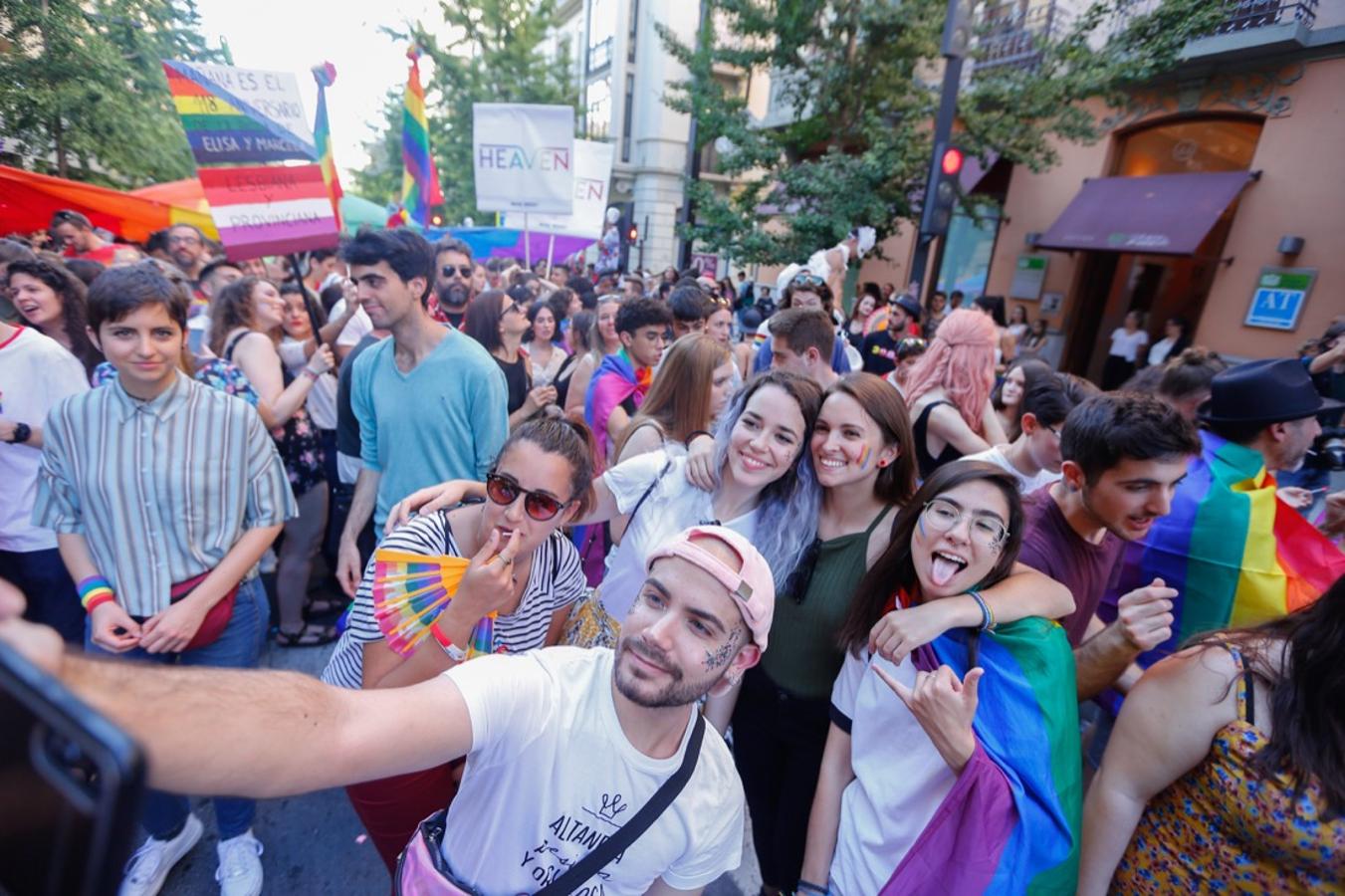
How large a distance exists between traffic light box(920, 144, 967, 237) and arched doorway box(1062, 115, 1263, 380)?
663 cm

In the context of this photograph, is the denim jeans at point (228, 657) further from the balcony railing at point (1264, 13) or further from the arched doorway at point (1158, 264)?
the arched doorway at point (1158, 264)

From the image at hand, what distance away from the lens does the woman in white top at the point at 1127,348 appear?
34.7 feet

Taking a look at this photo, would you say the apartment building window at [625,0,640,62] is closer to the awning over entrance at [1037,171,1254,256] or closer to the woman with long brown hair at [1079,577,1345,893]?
the awning over entrance at [1037,171,1254,256]

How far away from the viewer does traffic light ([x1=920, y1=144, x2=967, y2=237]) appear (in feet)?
23.3

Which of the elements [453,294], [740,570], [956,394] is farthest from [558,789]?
[453,294]

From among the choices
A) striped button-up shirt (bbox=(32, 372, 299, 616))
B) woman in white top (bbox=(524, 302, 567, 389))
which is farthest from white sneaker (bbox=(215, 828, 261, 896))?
woman in white top (bbox=(524, 302, 567, 389))

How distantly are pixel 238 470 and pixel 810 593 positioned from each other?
2051 millimetres

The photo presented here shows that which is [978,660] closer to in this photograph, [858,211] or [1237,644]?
[1237,644]

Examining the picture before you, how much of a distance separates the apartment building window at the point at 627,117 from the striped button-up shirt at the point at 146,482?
101 feet

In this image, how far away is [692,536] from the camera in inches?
55.4

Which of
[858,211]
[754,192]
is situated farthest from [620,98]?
[858,211]

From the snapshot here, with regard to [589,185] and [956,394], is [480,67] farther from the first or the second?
[956,394]

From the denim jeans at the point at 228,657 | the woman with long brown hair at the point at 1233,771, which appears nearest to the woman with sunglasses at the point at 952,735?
the woman with long brown hair at the point at 1233,771

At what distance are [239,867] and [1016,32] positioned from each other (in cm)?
1600
